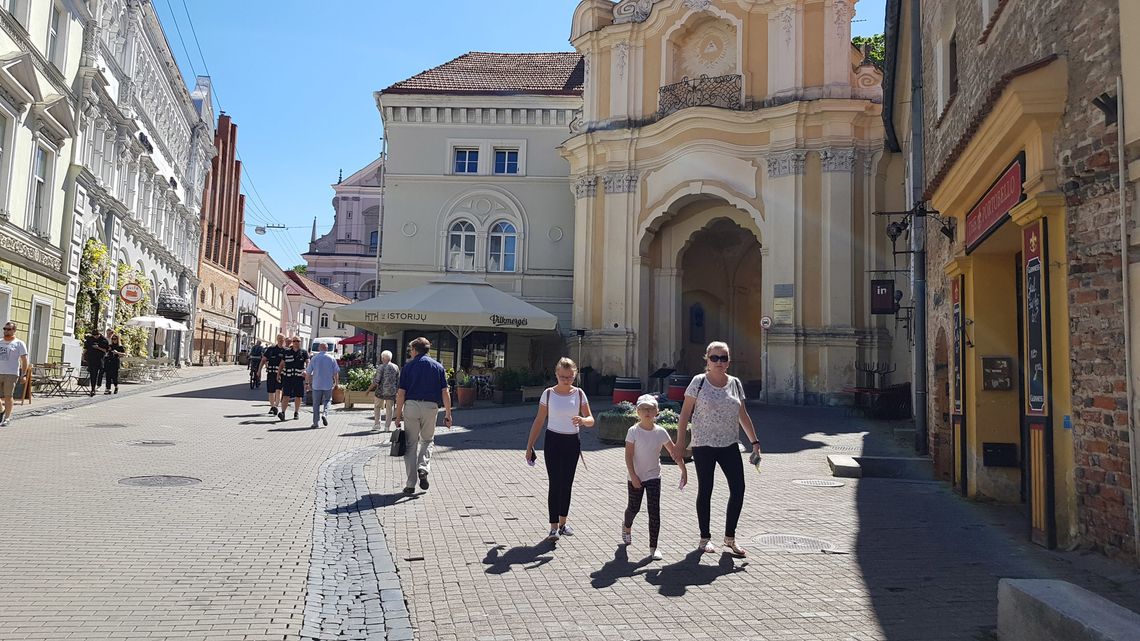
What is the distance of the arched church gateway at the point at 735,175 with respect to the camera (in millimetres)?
23922

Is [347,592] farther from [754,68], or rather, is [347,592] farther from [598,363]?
[754,68]

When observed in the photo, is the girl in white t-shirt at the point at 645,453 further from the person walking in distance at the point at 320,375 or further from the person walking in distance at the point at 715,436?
the person walking in distance at the point at 320,375

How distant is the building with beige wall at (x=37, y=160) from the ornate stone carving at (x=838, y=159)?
67.1ft

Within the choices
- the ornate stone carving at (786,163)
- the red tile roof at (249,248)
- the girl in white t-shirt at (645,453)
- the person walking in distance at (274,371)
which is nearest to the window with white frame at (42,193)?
the person walking in distance at (274,371)

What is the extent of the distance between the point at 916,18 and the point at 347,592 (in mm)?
12651

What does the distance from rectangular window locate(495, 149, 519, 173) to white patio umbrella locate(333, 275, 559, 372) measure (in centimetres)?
1052

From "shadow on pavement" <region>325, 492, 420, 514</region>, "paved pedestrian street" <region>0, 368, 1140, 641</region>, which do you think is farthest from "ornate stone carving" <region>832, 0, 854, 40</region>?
"shadow on pavement" <region>325, 492, 420, 514</region>

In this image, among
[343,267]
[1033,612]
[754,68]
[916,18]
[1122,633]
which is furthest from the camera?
[343,267]

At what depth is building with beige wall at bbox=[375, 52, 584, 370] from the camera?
32.7 m


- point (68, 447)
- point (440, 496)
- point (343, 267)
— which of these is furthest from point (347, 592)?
point (343, 267)

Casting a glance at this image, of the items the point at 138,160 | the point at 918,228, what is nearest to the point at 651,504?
the point at 918,228

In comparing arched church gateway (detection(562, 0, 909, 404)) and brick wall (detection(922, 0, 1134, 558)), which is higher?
→ arched church gateway (detection(562, 0, 909, 404))

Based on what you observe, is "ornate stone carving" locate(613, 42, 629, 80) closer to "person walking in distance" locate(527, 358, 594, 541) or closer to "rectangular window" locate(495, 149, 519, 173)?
"rectangular window" locate(495, 149, 519, 173)

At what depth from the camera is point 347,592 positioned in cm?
520
